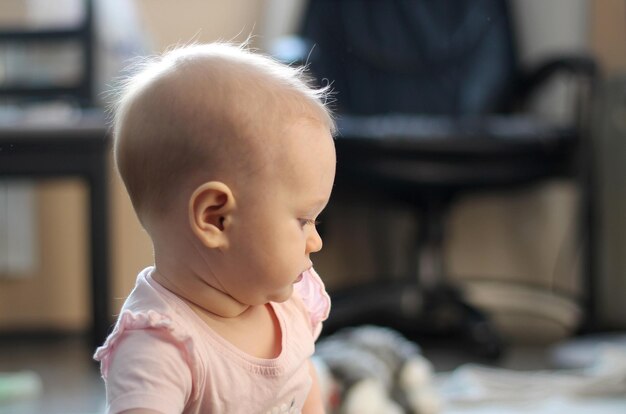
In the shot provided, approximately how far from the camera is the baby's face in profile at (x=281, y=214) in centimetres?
66

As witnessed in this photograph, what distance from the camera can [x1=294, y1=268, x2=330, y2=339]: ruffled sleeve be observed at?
80cm

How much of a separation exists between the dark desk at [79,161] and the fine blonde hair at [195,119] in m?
1.43

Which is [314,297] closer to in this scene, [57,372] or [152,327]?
[152,327]

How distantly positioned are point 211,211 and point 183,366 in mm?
104

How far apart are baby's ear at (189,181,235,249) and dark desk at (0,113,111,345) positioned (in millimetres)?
1453

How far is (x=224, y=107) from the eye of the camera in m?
0.65

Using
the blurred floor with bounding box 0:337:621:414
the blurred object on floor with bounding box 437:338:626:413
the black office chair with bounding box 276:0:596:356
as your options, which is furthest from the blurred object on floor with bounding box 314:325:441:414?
the black office chair with bounding box 276:0:596:356

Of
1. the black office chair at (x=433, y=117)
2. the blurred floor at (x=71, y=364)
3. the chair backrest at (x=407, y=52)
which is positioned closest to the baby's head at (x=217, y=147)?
the blurred floor at (x=71, y=364)

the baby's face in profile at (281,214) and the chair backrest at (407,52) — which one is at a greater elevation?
the baby's face in profile at (281,214)

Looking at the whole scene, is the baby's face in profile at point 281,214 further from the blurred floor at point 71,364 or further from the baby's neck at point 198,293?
the blurred floor at point 71,364

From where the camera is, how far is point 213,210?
662mm

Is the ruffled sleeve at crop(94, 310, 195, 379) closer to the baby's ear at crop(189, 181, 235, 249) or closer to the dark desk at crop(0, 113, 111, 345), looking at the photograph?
the baby's ear at crop(189, 181, 235, 249)

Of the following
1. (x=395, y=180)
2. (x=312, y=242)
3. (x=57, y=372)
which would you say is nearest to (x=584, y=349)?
(x=395, y=180)

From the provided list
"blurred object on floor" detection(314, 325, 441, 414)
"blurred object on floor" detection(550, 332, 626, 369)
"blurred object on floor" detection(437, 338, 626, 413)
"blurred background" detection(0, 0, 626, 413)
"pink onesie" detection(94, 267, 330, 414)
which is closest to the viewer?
"pink onesie" detection(94, 267, 330, 414)
